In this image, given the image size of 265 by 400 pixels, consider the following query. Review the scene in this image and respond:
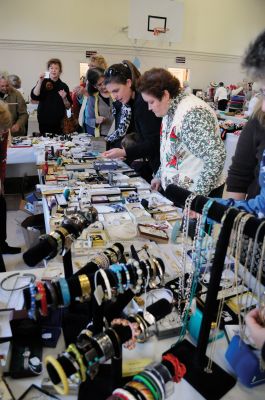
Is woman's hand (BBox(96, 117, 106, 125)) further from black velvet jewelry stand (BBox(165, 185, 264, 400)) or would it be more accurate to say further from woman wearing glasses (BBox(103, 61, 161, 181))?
black velvet jewelry stand (BBox(165, 185, 264, 400))

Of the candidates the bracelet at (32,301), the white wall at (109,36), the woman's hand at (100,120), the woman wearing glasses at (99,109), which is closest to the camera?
the bracelet at (32,301)

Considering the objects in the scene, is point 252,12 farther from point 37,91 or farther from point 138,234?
point 138,234

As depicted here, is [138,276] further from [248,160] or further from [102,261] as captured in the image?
[248,160]

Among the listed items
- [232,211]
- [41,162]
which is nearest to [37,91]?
[41,162]

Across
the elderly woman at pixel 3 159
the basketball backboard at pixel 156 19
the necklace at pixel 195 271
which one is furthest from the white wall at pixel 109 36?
the necklace at pixel 195 271

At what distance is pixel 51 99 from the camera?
163 inches

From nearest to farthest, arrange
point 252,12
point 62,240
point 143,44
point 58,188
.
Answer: point 62,240 → point 58,188 → point 143,44 → point 252,12

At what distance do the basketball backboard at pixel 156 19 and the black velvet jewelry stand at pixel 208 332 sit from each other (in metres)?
7.67

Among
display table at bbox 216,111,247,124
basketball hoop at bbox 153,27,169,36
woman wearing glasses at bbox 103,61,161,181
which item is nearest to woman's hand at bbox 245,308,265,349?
woman wearing glasses at bbox 103,61,161,181

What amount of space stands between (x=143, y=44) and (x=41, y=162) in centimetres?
632

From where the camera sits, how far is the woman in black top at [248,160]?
1.35 metres

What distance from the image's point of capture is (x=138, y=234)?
1491 millimetres

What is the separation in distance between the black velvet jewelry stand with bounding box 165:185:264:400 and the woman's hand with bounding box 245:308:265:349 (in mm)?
83

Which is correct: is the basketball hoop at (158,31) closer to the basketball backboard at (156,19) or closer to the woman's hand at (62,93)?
the basketball backboard at (156,19)
